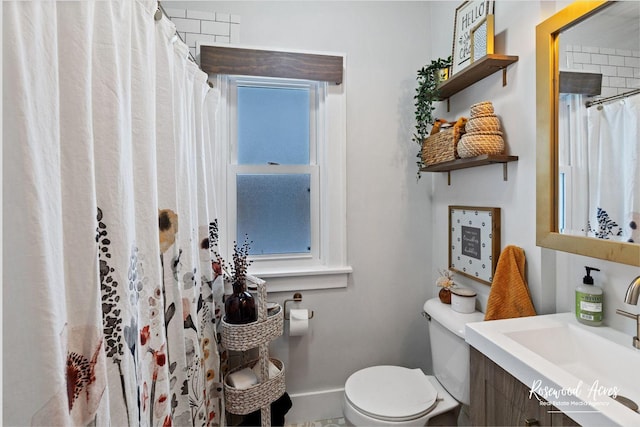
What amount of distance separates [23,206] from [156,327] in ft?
1.62

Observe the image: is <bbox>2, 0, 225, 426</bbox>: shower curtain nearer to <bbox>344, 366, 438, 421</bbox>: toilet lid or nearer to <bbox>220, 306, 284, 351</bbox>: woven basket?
<bbox>220, 306, 284, 351</bbox>: woven basket

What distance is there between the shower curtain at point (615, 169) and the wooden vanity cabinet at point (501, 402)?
0.53 meters

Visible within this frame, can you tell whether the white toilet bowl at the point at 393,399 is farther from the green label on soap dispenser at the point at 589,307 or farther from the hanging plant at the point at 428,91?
the hanging plant at the point at 428,91

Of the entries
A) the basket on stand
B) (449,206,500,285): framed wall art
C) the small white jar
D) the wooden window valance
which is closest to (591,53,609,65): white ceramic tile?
(449,206,500,285): framed wall art

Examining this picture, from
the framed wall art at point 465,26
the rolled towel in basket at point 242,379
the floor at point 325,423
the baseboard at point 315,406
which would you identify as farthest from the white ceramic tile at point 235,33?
the floor at point 325,423

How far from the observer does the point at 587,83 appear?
40.7 inches

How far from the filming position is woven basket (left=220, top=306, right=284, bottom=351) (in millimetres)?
1401

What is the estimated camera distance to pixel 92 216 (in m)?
0.60

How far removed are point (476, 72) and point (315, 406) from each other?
6.32 ft

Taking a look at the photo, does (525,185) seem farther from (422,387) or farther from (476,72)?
(422,387)

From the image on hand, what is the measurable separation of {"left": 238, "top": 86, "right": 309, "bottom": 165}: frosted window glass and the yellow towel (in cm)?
115

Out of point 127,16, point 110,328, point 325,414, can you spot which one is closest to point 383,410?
point 325,414

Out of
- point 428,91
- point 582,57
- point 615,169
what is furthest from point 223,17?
point 615,169

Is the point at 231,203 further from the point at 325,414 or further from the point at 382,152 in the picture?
the point at 325,414
